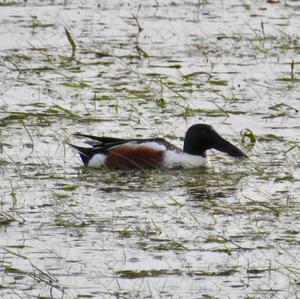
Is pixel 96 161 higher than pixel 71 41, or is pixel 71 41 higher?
pixel 71 41

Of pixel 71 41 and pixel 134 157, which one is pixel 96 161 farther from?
pixel 71 41

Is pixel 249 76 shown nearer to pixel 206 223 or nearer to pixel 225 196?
pixel 225 196

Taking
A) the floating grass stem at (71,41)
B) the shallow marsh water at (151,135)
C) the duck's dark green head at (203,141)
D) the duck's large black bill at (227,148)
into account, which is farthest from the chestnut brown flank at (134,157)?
the floating grass stem at (71,41)

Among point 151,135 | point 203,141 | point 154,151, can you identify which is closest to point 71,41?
point 151,135

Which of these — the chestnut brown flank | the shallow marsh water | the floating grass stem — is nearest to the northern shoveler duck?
the chestnut brown flank

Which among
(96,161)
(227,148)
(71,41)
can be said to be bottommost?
(96,161)

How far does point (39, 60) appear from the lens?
13.5 metres

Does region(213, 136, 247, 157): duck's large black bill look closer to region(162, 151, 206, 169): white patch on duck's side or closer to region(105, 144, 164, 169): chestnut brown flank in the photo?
region(162, 151, 206, 169): white patch on duck's side

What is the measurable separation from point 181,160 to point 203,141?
26cm

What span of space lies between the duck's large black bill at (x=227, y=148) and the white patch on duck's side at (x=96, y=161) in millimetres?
832

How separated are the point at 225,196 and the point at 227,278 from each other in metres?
1.92

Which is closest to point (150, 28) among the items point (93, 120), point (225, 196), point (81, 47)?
point (81, 47)

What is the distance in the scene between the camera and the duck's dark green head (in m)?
10.1

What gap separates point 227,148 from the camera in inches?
395
